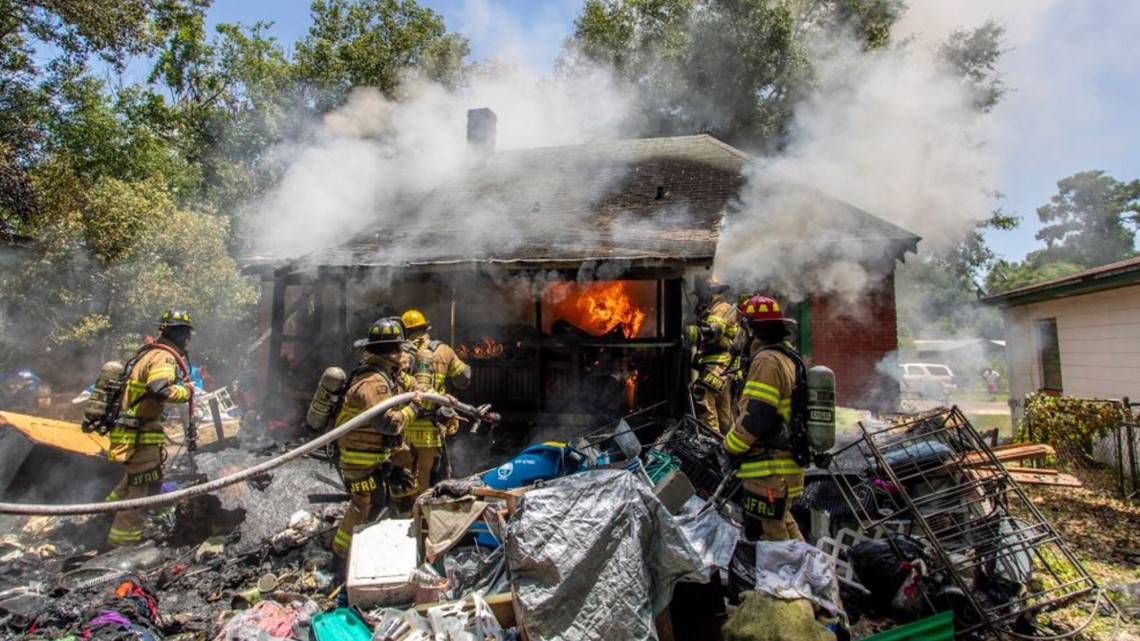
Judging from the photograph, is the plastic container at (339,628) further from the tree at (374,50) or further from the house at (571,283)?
the tree at (374,50)

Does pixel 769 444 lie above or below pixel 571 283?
below

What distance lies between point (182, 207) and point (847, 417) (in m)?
19.0

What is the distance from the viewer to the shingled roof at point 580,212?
7801mm

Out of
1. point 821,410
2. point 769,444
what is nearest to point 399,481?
point 769,444

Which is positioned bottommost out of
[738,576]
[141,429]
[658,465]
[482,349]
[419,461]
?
[738,576]

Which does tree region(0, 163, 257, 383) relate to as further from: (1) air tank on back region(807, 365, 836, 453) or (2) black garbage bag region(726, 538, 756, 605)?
(1) air tank on back region(807, 365, 836, 453)

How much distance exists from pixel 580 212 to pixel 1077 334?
8.57 meters

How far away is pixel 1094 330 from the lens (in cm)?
943

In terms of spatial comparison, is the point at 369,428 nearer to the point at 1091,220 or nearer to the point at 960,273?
the point at 960,273

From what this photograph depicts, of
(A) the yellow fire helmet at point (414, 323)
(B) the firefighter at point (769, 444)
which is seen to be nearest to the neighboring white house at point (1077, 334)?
(B) the firefighter at point (769, 444)

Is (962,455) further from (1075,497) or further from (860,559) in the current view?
(1075,497)

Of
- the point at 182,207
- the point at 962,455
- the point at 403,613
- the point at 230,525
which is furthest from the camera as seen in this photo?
the point at 182,207

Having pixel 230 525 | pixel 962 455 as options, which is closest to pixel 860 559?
pixel 962 455

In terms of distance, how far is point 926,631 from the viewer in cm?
339
